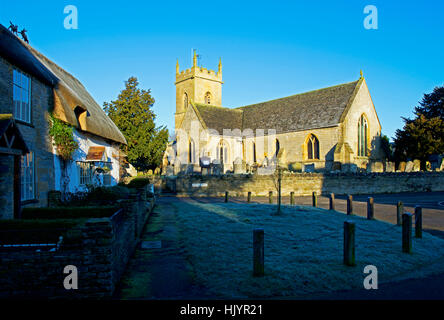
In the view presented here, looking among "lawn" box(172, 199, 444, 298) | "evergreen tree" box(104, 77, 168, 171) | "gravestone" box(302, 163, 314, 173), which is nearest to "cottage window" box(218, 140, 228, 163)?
"evergreen tree" box(104, 77, 168, 171)

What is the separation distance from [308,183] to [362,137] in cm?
1401

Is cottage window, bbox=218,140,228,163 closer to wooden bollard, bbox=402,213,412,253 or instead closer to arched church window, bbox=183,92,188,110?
arched church window, bbox=183,92,188,110

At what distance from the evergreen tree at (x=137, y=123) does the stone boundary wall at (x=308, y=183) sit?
30.2 ft

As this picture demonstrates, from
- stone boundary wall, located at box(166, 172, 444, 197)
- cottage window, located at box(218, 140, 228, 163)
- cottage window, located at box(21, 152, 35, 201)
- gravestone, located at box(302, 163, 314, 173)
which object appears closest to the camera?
cottage window, located at box(21, 152, 35, 201)

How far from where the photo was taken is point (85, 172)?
1484 centimetres

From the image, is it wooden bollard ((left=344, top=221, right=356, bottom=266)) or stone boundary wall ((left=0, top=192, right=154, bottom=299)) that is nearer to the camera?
stone boundary wall ((left=0, top=192, right=154, bottom=299))

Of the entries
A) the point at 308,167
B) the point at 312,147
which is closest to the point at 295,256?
the point at 308,167

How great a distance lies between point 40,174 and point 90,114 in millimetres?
5400

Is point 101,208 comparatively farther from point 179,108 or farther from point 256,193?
point 179,108

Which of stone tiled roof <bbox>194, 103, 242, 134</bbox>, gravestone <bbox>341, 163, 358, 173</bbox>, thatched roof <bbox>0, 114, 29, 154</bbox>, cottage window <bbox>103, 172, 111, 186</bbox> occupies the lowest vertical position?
cottage window <bbox>103, 172, 111, 186</bbox>

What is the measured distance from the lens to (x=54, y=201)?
10.8m

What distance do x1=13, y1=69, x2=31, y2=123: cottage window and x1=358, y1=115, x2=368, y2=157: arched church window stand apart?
31557 mm

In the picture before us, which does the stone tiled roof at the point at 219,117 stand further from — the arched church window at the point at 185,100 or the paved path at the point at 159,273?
the paved path at the point at 159,273

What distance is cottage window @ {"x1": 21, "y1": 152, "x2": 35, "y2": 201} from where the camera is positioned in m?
9.41
